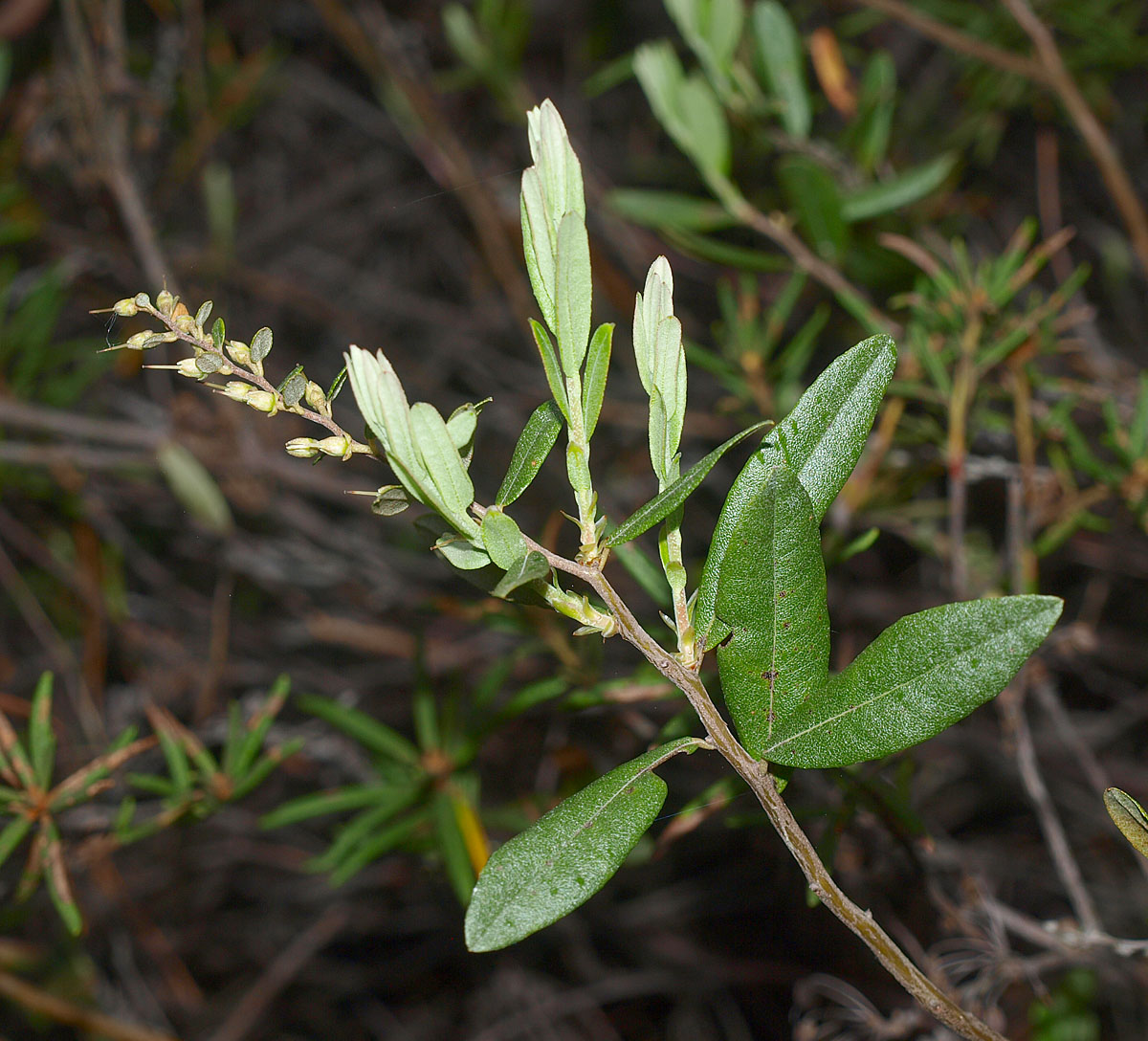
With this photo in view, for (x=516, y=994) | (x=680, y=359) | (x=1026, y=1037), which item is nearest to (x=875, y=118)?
(x=680, y=359)

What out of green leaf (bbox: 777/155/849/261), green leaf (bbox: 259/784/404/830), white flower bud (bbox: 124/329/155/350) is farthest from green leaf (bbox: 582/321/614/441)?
green leaf (bbox: 259/784/404/830)

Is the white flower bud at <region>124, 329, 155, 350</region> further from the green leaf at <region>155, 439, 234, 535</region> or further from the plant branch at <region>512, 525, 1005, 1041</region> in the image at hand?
the green leaf at <region>155, 439, 234, 535</region>

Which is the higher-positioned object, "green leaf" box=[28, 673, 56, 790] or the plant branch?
the plant branch

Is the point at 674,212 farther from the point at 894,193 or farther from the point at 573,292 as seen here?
the point at 573,292

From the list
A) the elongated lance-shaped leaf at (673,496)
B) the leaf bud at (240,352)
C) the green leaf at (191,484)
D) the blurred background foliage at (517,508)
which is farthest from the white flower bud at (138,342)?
the green leaf at (191,484)

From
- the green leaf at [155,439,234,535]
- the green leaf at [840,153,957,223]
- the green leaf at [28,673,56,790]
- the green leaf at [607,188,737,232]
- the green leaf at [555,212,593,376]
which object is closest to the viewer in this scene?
the green leaf at [555,212,593,376]
